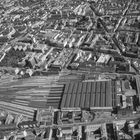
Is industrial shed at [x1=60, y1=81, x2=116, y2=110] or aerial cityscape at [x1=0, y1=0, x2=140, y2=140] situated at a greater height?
industrial shed at [x1=60, y1=81, x2=116, y2=110]

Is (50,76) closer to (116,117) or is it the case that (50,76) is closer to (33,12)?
(116,117)

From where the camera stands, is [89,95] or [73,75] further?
[73,75]

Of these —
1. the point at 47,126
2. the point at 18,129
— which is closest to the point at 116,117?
the point at 47,126

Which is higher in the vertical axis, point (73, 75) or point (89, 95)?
point (89, 95)

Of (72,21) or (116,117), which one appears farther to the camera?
(72,21)

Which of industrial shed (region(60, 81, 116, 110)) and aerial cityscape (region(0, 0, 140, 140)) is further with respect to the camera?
industrial shed (region(60, 81, 116, 110))

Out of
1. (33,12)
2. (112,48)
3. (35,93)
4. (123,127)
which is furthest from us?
(33,12)
